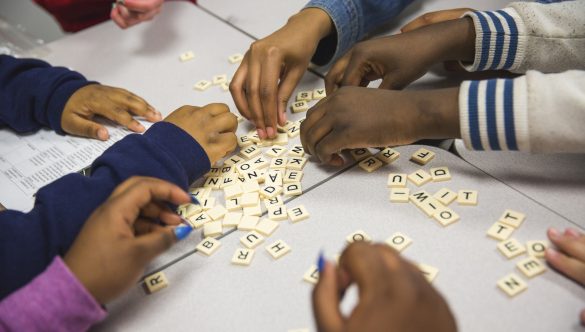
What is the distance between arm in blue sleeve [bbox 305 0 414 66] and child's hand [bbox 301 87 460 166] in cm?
36

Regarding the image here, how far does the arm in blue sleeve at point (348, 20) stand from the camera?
1292 mm

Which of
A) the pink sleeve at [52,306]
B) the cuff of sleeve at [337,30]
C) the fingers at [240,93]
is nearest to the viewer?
the pink sleeve at [52,306]

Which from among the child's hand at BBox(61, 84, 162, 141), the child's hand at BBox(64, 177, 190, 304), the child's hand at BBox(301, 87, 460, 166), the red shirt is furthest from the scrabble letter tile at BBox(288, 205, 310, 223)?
the red shirt

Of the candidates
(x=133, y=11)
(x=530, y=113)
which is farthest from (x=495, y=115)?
(x=133, y=11)

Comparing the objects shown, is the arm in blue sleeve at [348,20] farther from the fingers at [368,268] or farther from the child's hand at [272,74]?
the fingers at [368,268]

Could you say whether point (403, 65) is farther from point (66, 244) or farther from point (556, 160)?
point (66, 244)

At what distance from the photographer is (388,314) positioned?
52 cm

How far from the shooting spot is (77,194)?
88cm

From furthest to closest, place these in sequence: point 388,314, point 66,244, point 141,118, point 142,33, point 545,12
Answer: point 142,33 < point 141,118 < point 545,12 < point 66,244 < point 388,314

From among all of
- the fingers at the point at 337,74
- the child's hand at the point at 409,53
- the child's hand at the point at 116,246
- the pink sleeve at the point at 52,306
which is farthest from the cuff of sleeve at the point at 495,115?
the pink sleeve at the point at 52,306

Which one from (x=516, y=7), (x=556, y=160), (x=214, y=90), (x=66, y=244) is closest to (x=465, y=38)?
(x=516, y=7)

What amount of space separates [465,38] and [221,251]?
A: 0.72 metres

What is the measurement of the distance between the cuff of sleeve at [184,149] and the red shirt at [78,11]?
46.7 inches

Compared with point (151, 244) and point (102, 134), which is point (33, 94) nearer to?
point (102, 134)
